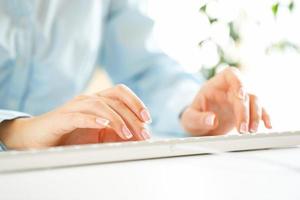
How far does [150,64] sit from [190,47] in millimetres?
792

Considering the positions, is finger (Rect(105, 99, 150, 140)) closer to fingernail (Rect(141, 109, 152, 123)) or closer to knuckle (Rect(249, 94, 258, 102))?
fingernail (Rect(141, 109, 152, 123))

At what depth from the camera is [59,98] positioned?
3.01ft

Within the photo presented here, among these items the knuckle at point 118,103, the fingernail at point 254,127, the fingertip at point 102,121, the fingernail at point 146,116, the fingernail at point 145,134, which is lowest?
the fingernail at point 254,127

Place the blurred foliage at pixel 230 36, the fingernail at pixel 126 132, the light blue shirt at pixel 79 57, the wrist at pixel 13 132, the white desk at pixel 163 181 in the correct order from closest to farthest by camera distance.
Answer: the white desk at pixel 163 181 → the fingernail at pixel 126 132 → the wrist at pixel 13 132 → the light blue shirt at pixel 79 57 → the blurred foliage at pixel 230 36

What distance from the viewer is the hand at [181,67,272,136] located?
0.68 meters

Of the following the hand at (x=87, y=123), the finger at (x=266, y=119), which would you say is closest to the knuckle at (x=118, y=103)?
the hand at (x=87, y=123)

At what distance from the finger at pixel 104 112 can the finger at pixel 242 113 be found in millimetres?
183

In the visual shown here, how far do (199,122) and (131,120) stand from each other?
19 cm

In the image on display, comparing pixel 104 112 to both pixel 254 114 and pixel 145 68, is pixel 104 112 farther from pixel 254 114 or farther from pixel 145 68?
pixel 145 68

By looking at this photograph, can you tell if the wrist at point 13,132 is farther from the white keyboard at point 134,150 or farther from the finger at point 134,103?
the white keyboard at point 134,150

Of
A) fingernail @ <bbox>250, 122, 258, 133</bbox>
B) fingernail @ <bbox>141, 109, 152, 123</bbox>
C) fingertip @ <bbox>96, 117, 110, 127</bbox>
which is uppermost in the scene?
fingernail @ <bbox>141, 109, 152, 123</bbox>

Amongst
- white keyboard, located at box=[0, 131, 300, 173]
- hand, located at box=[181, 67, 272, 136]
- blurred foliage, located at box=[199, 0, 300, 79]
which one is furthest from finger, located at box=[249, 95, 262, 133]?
blurred foliage, located at box=[199, 0, 300, 79]

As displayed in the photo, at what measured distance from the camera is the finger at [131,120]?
1.79ft

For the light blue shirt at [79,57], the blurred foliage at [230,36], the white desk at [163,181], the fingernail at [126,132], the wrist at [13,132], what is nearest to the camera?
the white desk at [163,181]
